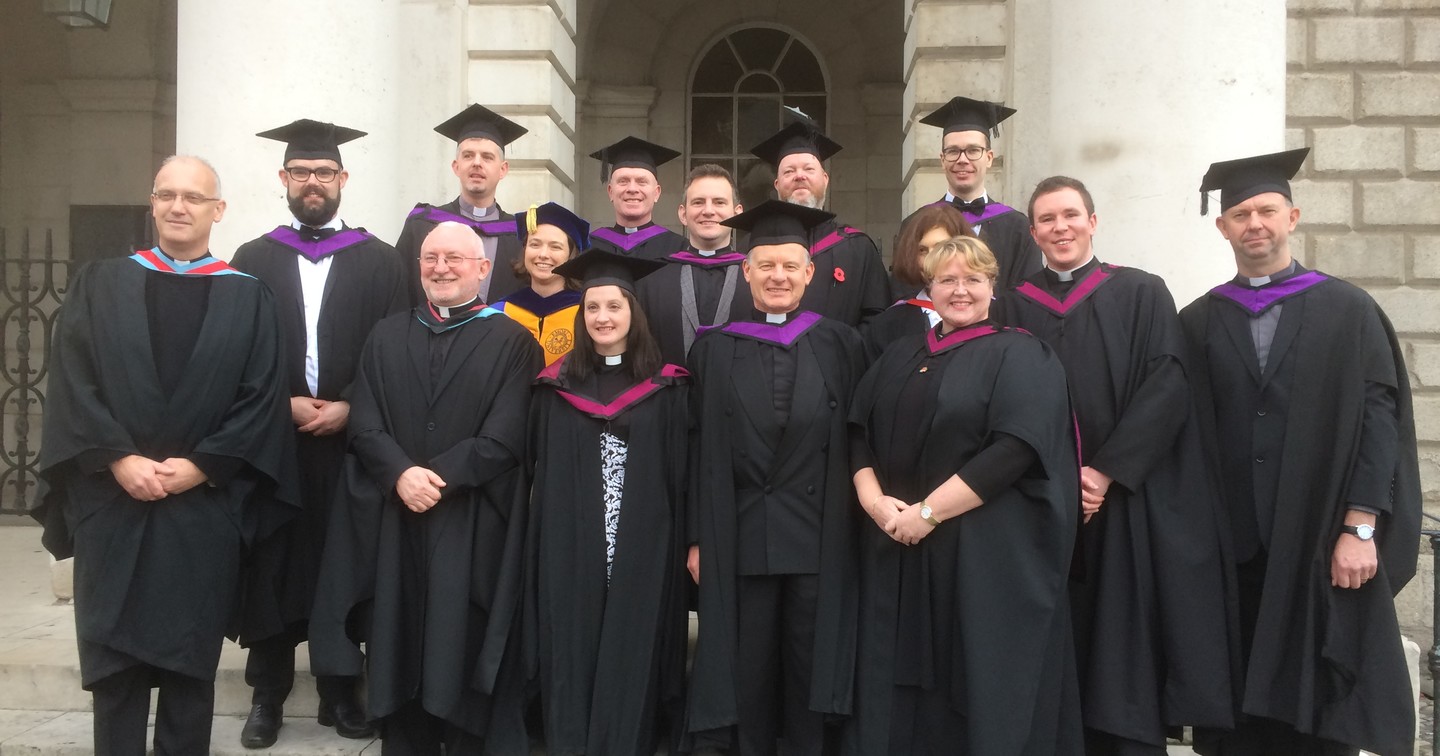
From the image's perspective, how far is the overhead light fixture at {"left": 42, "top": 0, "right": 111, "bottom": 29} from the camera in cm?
616

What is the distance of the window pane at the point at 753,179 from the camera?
11367 mm

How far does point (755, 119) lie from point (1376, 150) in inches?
237

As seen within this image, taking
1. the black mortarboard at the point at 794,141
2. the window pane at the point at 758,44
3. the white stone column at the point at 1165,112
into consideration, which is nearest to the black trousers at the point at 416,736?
the black mortarboard at the point at 794,141

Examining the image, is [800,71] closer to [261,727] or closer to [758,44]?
[758,44]

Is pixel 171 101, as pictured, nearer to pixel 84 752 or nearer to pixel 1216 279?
pixel 84 752

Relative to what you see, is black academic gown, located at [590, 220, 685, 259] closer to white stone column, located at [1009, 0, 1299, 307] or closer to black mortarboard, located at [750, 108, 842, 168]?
black mortarboard, located at [750, 108, 842, 168]

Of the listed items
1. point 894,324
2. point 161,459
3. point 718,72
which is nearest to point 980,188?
point 894,324

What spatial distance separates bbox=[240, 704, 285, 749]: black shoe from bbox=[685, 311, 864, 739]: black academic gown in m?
1.67

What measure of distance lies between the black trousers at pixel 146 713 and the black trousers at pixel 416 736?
1.99ft

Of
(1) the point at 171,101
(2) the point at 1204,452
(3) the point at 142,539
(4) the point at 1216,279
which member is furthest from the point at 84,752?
(1) the point at 171,101

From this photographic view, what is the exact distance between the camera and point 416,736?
12.8ft

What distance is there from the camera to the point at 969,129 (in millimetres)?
4641

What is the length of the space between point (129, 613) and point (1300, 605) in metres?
3.90

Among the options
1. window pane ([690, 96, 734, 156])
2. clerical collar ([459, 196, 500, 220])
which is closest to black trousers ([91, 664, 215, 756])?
clerical collar ([459, 196, 500, 220])
